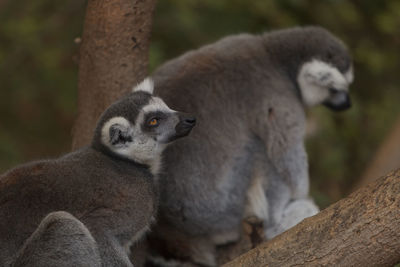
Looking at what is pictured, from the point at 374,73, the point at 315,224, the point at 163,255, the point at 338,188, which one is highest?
the point at 374,73

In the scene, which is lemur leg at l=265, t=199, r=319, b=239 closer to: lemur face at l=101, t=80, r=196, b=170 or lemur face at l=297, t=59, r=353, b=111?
lemur face at l=297, t=59, r=353, b=111

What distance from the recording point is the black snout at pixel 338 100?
556cm

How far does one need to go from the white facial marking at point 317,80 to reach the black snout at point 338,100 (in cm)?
8

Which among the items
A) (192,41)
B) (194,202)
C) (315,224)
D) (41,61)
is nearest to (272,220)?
(194,202)

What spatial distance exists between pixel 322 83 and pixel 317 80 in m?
0.06

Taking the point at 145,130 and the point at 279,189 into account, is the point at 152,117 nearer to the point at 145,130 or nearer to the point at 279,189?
the point at 145,130

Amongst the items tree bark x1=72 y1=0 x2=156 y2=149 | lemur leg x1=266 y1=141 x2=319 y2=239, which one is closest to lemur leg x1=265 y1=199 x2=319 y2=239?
lemur leg x1=266 y1=141 x2=319 y2=239

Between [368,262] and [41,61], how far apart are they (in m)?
5.65

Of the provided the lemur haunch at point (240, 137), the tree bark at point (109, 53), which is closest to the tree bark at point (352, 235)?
the lemur haunch at point (240, 137)

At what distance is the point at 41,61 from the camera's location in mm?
7676

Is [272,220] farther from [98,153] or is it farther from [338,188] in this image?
[338,188]

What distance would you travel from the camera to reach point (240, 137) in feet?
16.6

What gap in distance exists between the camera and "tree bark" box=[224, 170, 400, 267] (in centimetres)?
319

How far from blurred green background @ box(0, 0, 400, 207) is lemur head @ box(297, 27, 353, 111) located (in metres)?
1.94
